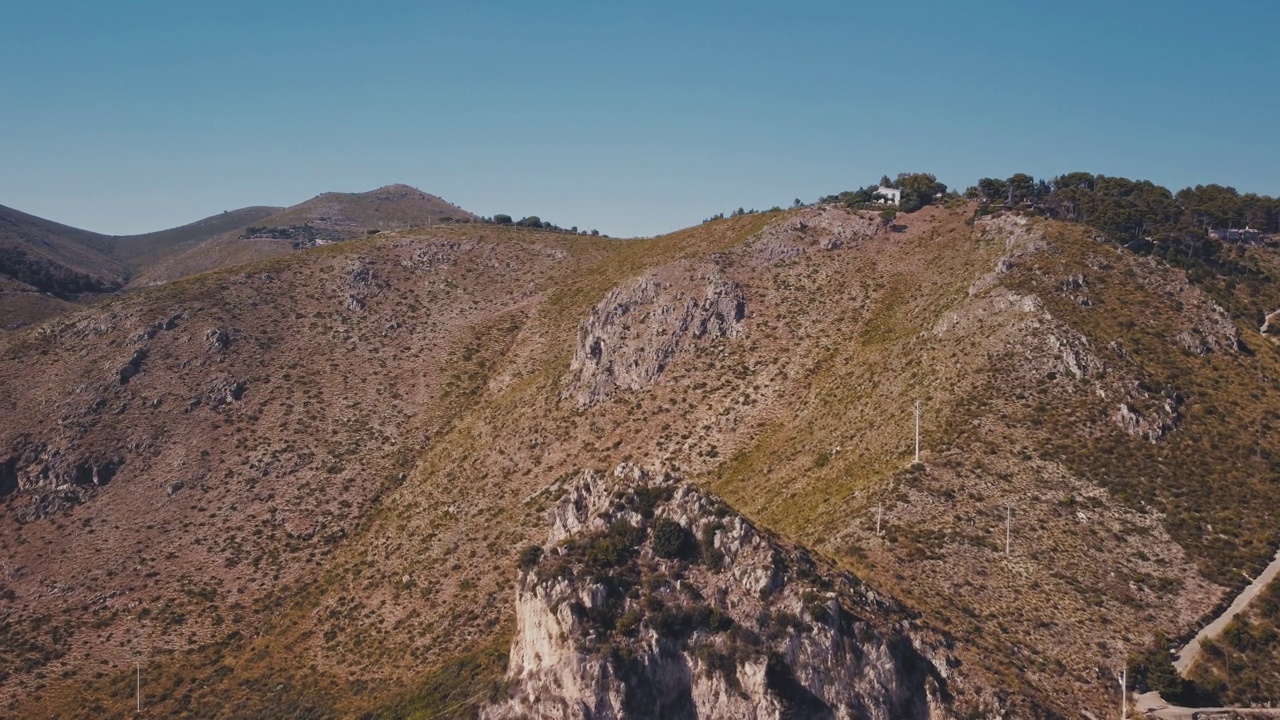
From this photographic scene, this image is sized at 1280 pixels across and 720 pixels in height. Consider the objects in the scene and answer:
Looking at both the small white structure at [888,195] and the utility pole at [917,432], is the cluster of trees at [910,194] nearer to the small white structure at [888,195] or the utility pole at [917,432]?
the small white structure at [888,195]

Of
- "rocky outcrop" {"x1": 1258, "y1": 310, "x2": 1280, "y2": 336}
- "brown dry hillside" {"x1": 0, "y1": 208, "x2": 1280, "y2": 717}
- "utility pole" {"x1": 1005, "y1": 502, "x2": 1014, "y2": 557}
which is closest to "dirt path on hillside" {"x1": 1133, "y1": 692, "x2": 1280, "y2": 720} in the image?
"brown dry hillside" {"x1": 0, "y1": 208, "x2": 1280, "y2": 717}

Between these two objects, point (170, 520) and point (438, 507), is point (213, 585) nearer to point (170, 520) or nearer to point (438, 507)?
point (170, 520)

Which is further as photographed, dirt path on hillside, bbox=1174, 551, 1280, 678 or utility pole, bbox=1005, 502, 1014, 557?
utility pole, bbox=1005, 502, 1014, 557

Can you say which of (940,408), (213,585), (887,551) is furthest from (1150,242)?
(213,585)

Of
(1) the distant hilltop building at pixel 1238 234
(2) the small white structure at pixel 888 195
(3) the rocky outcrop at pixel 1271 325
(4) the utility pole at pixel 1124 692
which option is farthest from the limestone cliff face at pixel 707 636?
(1) the distant hilltop building at pixel 1238 234

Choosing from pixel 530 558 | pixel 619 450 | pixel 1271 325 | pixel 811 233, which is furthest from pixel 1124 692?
pixel 811 233

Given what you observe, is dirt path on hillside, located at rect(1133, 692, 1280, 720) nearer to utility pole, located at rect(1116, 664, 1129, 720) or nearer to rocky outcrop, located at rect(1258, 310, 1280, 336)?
utility pole, located at rect(1116, 664, 1129, 720)

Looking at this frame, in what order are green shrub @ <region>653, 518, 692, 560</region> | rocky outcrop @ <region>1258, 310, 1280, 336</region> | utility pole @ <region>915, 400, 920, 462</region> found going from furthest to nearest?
rocky outcrop @ <region>1258, 310, 1280, 336</region>
utility pole @ <region>915, 400, 920, 462</region>
green shrub @ <region>653, 518, 692, 560</region>
